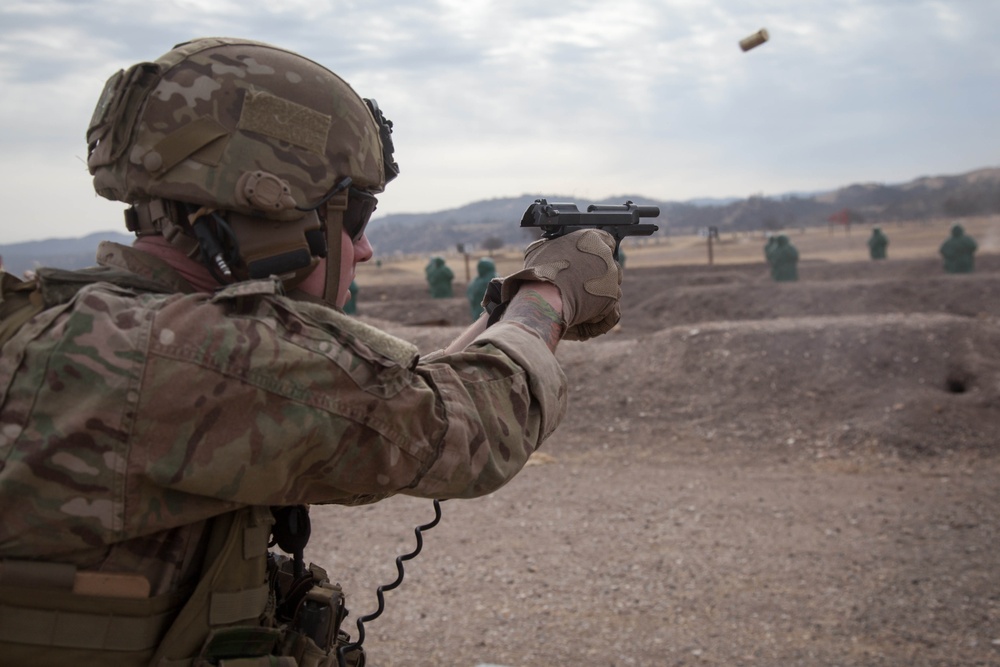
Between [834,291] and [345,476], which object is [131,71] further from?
[834,291]

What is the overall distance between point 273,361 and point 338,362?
0.36 feet

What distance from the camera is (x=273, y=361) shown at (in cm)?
149

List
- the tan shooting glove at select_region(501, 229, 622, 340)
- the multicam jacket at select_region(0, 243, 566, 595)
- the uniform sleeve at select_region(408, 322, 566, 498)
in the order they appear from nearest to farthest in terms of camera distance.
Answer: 1. the multicam jacket at select_region(0, 243, 566, 595)
2. the uniform sleeve at select_region(408, 322, 566, 498)
3. the tan shooting glove at select_region(501, 229, 622, 340)

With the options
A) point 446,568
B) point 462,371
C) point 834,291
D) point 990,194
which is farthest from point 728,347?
point 990,194

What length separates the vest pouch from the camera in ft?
5.10

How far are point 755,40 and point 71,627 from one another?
379cm

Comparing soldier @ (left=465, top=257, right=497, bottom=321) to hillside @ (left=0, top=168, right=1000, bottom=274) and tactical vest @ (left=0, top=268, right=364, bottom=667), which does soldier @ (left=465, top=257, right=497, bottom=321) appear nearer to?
tactical vest @ (left=0, top=268, right=364, bottom=667)

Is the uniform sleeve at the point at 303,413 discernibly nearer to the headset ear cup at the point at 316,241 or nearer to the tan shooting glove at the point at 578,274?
the headset ear cup at the point at 316,241

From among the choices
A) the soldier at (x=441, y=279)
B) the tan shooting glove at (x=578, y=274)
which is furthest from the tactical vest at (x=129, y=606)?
the soldier at (x=441, y=279)

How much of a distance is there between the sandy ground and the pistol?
3.19 m

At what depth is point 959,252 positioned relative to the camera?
24.4 m

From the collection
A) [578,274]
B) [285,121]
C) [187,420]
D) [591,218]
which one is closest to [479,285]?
[591,218]

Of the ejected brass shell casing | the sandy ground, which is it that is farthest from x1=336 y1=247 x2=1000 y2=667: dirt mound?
the ejected brass shell casing

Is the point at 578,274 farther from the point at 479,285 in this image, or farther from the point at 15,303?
the point at 479,285
